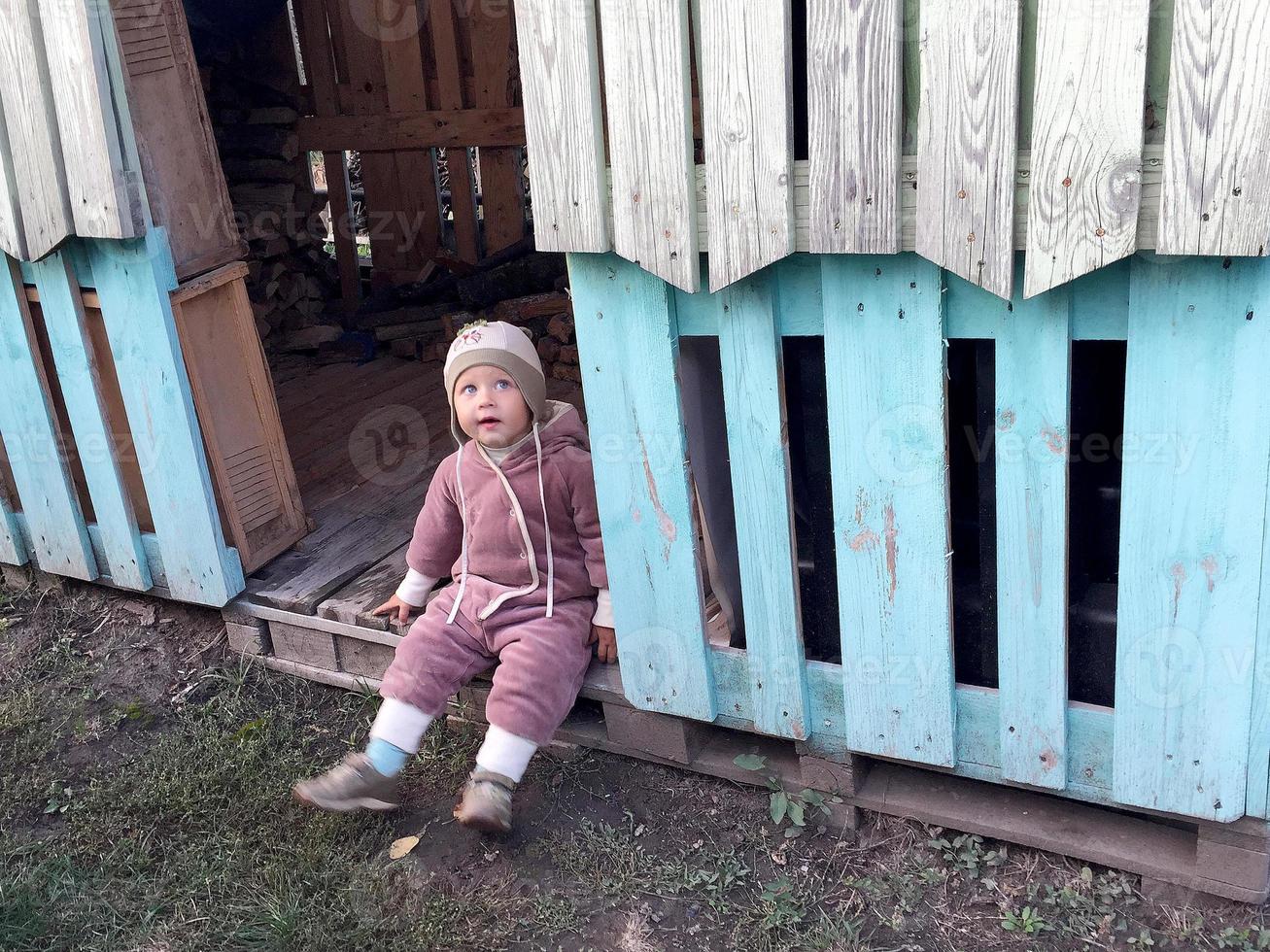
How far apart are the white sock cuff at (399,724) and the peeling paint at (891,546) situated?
131cm

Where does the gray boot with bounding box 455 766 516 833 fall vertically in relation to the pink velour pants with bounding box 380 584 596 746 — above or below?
below

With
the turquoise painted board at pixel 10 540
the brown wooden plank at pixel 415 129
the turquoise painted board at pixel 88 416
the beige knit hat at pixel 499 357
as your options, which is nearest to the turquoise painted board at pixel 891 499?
the beige knit hat at pixel 499 357

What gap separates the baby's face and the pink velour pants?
48 cm

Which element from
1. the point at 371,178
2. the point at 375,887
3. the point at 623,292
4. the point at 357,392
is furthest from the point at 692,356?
the point at 371,178

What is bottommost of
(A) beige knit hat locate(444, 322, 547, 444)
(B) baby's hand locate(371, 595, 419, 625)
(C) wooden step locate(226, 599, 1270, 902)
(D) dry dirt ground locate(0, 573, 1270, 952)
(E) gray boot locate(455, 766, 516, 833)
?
(D) dry dirt ground locate(0, 573, 1270, 952)

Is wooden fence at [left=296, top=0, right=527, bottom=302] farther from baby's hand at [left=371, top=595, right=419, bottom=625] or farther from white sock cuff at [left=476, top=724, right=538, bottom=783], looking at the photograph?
white sock cuff at [left=476, top=724, right=538, bottom=783]

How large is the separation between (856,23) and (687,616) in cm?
146

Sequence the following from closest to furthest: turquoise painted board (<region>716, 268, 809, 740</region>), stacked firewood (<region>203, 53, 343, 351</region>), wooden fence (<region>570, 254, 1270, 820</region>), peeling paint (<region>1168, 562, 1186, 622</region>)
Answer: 1. wooden fence (<region>570, 254, 1270, 820</region>)
2. peeling paint (<region>1168, 562, 1186, 622</region>)
3. turquoise painted board (<region>716, 268, 809, 740</region>)
4. stacked firewood (<region>203, 53, 343, 351</region>)

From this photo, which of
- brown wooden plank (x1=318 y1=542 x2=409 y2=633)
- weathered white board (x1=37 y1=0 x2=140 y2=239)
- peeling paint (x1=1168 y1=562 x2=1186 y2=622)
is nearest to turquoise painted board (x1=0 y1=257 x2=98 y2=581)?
weathered white board (x1=37 y1=0 x2=140 y2=239)

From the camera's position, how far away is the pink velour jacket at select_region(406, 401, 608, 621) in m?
3.18

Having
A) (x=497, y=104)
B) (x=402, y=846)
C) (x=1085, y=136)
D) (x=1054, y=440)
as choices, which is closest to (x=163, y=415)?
(x=402, y=846)

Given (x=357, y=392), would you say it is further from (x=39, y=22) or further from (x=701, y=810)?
(x=701, y=810)

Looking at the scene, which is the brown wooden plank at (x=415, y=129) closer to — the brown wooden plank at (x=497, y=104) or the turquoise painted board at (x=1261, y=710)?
the brown wooden plank at (x=497, y=104)

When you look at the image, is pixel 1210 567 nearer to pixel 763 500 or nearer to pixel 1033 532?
pixel 1033 532
